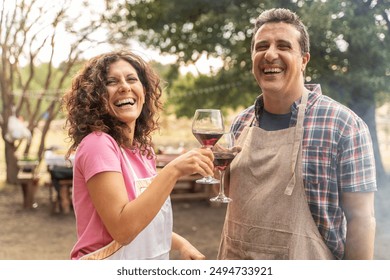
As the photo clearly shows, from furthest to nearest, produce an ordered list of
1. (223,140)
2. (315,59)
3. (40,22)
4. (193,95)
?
1. (40,22)
2. (193,95)
3. (315,59)
4. (223,140)

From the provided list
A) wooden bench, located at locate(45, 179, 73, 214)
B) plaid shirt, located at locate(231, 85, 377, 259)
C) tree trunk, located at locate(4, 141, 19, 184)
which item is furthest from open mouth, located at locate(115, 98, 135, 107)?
tree trunk, located at locate(4, 141, 19, 184)

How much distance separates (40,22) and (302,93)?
30.5ft

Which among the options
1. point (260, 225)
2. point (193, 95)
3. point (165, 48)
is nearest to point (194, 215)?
point (193, 95)

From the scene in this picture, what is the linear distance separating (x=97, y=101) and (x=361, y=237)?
3.21 feet

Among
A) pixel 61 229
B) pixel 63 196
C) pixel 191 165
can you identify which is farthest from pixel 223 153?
pixel 63 196

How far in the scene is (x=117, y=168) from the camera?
1.43m

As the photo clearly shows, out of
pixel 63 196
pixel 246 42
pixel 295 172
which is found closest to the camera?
pixel 295 172

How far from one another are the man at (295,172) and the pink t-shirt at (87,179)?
0.49 metres

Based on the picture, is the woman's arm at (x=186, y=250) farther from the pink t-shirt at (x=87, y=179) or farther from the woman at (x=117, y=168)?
the pink t-shirt at (x=87, y=179)

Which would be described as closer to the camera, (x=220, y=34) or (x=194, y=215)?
(x=220, y=34)

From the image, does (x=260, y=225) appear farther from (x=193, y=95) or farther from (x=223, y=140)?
(x=193, y=95)

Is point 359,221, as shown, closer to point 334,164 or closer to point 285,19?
point 334,164

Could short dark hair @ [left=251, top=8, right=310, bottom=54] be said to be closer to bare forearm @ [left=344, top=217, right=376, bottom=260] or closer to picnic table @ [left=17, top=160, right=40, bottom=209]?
bare forearm @ [left=344, top=217, right=376, bottom=260]

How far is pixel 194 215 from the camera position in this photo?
7.20m
